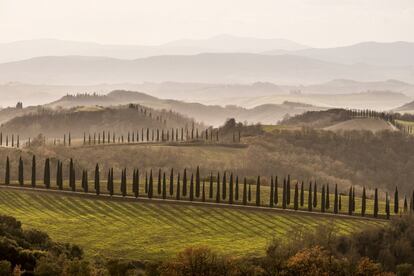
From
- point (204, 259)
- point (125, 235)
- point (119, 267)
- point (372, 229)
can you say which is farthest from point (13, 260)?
point (372, 229)

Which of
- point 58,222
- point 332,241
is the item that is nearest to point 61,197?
point 58,222

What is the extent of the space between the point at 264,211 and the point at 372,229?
2410 cm

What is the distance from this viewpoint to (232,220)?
134875mm

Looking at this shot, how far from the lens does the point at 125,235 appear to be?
12088cm

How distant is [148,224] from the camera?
12888 centimetres

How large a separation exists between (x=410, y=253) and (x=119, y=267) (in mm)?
51678

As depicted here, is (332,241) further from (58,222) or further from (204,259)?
(58,222)

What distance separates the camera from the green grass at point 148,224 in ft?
379

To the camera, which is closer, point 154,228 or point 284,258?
point 284,258

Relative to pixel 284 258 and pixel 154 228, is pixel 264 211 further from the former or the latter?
pixel 284 258

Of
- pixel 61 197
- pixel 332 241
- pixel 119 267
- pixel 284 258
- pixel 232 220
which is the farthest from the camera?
pixel 61 197

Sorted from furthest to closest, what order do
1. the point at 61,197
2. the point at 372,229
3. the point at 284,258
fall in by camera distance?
1. the point at 61,197
2. the point at 372,229
3. the point at 284,258

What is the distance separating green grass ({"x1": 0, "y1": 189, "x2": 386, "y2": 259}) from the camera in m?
115

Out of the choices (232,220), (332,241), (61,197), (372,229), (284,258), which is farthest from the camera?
(61,197)
